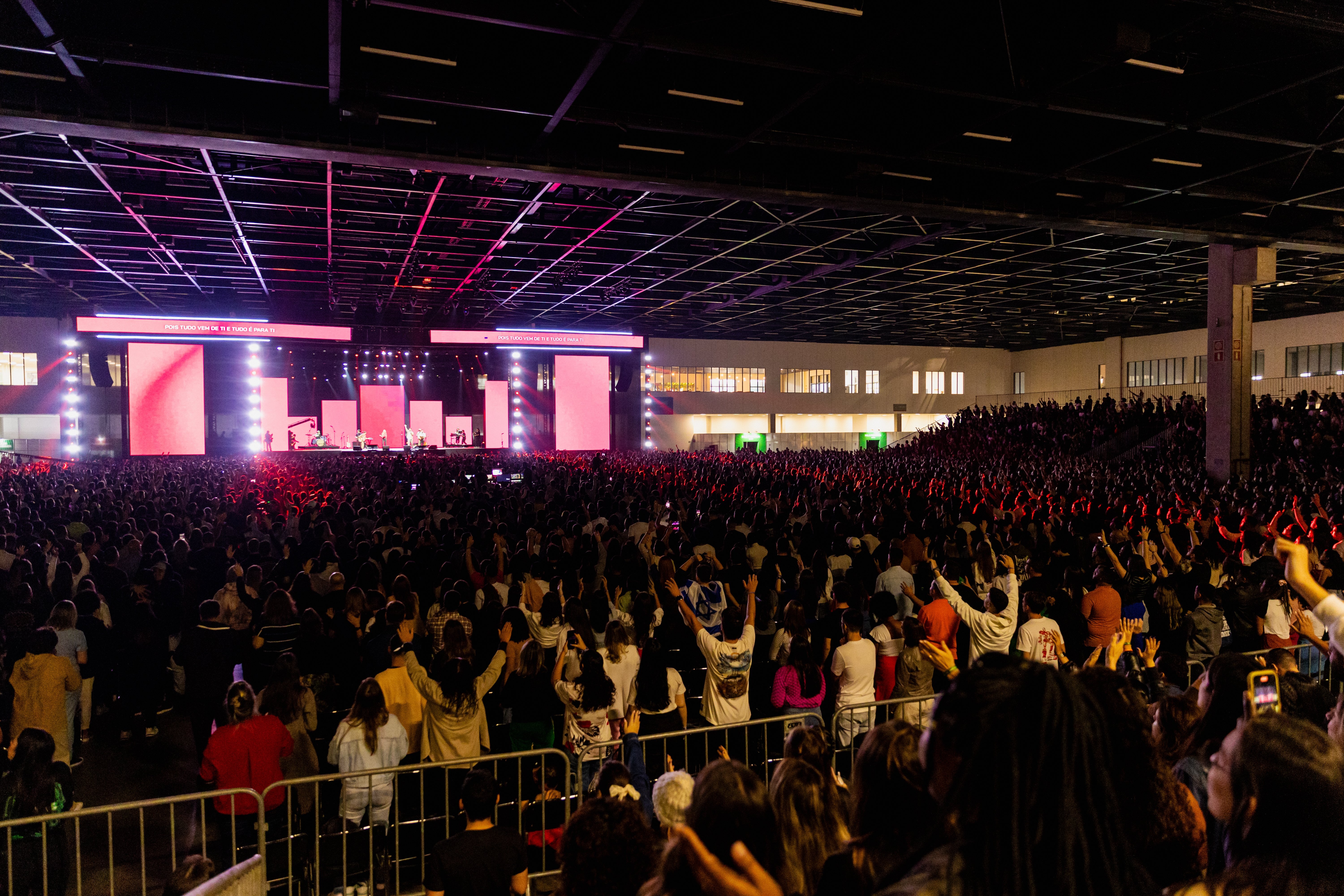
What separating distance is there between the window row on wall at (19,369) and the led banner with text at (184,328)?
34.6 ft

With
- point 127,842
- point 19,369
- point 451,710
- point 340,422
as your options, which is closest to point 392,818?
point 451,710

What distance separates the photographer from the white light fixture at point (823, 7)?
7836mm

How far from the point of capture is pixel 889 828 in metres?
2.26

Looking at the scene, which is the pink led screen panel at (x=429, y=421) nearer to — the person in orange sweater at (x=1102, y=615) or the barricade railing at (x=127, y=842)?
the barricade railing at (x=127, y=842)

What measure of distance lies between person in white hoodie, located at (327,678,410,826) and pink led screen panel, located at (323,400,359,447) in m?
33.4

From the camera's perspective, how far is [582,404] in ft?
106

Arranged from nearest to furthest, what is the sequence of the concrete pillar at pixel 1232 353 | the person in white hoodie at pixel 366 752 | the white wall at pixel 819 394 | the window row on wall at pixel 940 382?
the person in white hoodie at pixel 366 752 → the concrete pillar at pixel 1232 353 → the white wall at pixel 819 394 → the window row on wall at pixel 940 382

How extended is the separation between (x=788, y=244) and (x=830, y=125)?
7.42 meters

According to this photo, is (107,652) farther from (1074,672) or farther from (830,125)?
(830,125)

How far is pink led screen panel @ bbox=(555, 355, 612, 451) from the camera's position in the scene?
Result: 31.9 meters

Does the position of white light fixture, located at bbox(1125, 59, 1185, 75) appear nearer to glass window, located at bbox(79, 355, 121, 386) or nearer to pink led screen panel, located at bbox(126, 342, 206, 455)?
pink led screen panel, located at bbox(126, 342, 206, 455)

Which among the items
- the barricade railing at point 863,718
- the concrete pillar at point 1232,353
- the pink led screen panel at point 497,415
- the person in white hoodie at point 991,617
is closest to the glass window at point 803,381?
the pink led screen panel at point 497,415

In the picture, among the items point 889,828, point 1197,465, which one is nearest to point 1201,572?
point 889,828

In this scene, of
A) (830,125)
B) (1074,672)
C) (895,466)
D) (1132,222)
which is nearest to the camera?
(1074,672)
